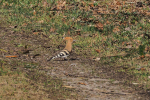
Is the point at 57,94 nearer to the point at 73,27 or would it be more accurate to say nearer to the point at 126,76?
the point at 126,76

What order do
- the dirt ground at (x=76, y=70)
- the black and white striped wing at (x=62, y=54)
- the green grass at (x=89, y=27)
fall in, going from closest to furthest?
the dirt ground at (x=76, y=70)
the black and white striped wing at (x=62, y=54)
the green grass at (x=89, y=27)

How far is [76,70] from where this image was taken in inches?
289

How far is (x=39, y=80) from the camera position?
6406 millimetres

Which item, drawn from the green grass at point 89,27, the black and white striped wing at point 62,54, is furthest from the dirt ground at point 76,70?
the green grass at point 89,27

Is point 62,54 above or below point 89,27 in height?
below

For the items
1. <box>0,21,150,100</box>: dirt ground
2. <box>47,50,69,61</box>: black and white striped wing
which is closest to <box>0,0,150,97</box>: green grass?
<box>0,21,150,100</box>: dirt ground

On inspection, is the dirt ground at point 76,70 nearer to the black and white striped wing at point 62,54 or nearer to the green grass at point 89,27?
the black and white striped wing at point 62,54

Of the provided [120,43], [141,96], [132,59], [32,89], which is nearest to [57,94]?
[32,89]

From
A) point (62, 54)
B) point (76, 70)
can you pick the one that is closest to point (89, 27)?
point (62, 54)

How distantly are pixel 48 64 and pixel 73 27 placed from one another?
3.04 m

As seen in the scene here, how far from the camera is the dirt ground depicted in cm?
604

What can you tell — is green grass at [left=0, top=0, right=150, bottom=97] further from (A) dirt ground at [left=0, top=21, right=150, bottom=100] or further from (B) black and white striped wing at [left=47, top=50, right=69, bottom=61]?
(B) black and white striped wing at [left=47, top=50, right=69, bottom=61]

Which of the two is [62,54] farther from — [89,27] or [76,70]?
[89,27]

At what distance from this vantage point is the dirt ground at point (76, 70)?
6.04 m
